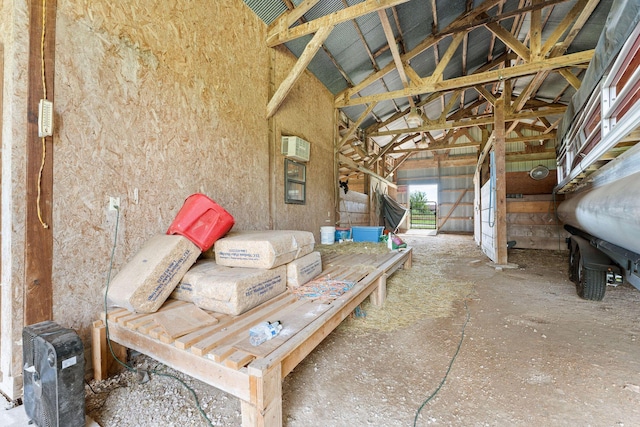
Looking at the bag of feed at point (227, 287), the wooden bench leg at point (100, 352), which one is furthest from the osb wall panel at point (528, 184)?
the wooden bench leg at point (100, 352)

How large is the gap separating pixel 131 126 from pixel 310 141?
3.18 m

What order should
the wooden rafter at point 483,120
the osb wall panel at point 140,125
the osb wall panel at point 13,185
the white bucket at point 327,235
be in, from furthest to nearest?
the wooden rafter at point 483,120 → the white bucket at point 327,235 → the osb wall panel at point 140,125 → the osb wall panel at point 13,185

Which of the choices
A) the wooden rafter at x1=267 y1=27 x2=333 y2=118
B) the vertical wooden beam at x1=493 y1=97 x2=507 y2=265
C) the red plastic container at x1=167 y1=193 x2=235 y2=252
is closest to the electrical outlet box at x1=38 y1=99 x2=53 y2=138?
the red plastic container at x1=167 y1=193 x2=235 y2=252

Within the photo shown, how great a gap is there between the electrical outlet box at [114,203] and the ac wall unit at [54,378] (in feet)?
2.84

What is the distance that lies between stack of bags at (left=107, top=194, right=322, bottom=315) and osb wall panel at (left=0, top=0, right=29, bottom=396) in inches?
18.0

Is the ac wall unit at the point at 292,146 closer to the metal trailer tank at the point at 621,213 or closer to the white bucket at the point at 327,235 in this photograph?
the white bucket at the point at 327,235

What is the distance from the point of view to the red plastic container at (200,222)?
187 centimetres

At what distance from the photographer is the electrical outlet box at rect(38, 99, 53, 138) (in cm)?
156

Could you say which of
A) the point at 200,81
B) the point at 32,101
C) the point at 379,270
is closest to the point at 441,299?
the point at 379,270

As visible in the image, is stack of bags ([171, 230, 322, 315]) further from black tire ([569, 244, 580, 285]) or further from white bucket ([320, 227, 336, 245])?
black tire ([569, 244, 580, 285])

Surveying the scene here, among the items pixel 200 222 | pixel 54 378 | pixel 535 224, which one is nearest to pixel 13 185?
pixel 200 222

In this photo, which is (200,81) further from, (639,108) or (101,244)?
(639,108)

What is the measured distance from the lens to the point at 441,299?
314 cm

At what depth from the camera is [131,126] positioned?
2.04m
